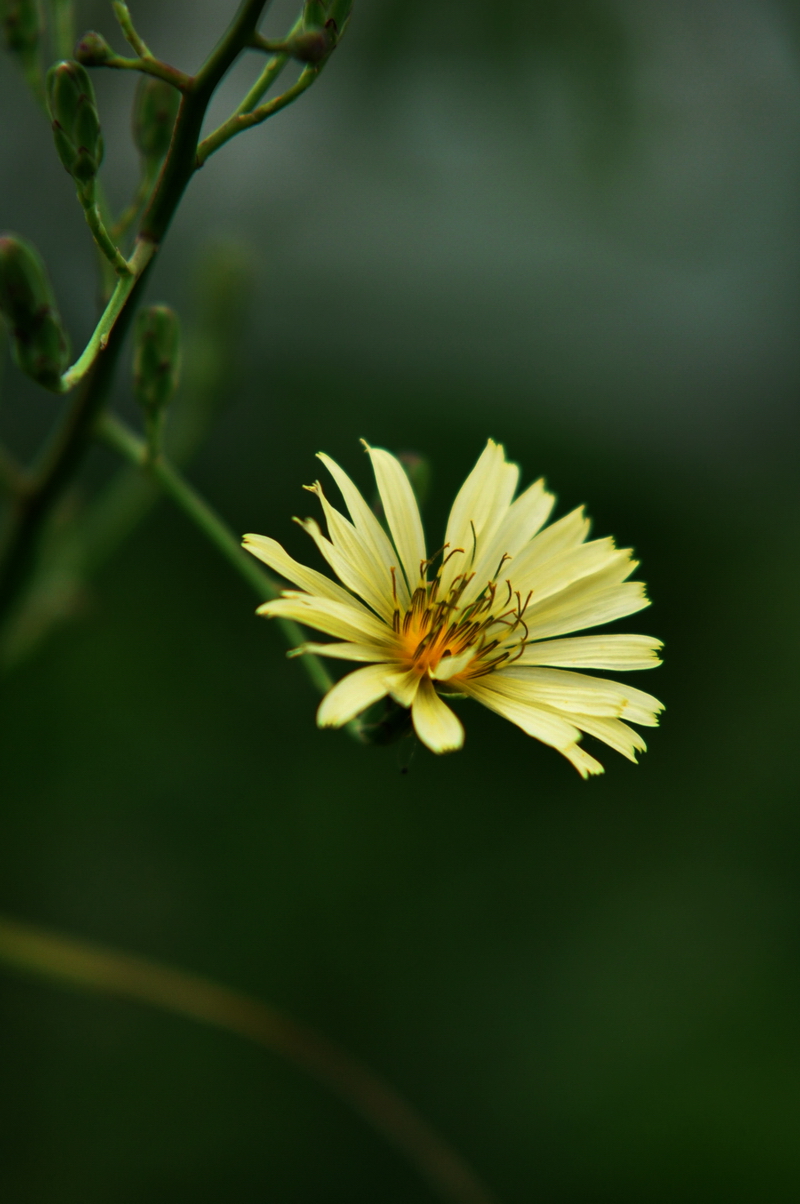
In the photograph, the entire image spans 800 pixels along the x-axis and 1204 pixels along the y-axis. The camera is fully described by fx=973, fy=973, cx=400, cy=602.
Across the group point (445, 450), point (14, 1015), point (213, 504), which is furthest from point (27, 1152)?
point (445, 450)

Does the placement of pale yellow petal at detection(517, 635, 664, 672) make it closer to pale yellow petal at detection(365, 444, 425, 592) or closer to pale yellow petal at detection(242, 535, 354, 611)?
pale yellow petal at detection(365, 444, 425, 592)

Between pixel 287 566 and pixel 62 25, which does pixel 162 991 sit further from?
pixel 62 25

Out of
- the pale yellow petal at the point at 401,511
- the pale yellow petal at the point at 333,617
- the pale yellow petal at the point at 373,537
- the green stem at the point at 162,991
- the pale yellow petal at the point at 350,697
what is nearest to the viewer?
the pale yellow petal at the point at 350,697

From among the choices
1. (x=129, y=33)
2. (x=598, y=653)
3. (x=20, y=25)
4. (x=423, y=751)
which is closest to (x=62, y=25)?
(x=20, y=25)

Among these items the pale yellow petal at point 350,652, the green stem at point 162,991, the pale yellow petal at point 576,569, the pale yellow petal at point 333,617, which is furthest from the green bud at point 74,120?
the green stem at point 162,991

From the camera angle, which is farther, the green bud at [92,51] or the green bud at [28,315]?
the green bud at [28,315]

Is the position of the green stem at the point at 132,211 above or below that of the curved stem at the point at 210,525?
above

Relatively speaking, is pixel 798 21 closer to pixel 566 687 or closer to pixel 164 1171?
Answer: pixel 566 687

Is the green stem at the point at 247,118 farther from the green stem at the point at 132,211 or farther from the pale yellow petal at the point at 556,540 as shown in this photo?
the pale yellow petal at the point at 556,540
